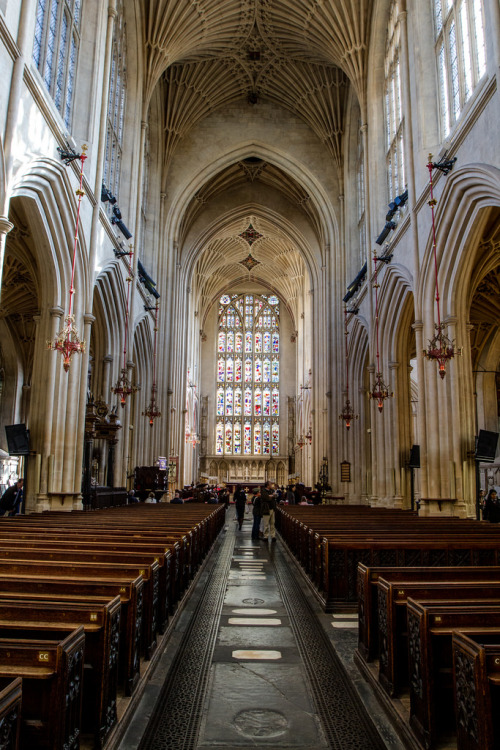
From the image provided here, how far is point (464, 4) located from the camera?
11.1 metres

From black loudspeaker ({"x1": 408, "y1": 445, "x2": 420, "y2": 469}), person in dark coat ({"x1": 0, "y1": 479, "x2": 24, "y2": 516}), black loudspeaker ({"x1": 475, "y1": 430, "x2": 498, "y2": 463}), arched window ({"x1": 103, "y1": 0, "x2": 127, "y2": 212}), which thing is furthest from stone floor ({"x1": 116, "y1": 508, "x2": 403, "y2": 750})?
arched window ({"x1": 103, "y1": 0, "x2": 127, "y2": 212})

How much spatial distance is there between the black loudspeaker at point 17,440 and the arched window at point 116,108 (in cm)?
799

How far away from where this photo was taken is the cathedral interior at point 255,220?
10578mm

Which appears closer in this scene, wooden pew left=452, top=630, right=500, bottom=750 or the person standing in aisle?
wooden pew left=452, top=630, right=500, bottom=750

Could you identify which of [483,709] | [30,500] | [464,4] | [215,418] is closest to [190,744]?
[483,709]

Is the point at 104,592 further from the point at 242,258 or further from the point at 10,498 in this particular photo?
the point at 242,258

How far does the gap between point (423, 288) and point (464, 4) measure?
5.44 metres

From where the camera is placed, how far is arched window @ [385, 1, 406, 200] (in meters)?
15.8

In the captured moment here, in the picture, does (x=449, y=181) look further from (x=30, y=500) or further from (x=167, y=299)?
(x=167, y=299)

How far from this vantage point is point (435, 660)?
280 centimetres

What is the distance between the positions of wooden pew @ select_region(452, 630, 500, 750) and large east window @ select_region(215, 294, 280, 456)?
39.6 meters

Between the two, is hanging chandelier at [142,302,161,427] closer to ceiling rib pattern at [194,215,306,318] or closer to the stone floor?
ceiling rib pattern at [194,215,306,318]

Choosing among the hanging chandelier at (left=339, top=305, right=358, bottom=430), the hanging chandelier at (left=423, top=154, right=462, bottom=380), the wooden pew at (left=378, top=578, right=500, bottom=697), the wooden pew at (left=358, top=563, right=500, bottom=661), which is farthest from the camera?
the hanging chandelier at (left=339, top=305, right=358, bottom=430)

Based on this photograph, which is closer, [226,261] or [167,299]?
[167,299]
